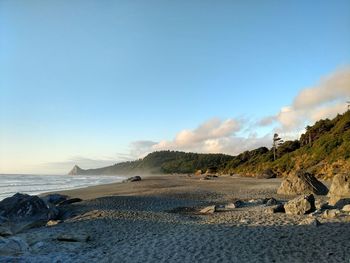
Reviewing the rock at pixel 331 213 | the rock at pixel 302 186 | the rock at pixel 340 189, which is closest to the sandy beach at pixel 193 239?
the rock at pixel 331 213

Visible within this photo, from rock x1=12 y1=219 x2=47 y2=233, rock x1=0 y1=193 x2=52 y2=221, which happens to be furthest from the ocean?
rock x1=12 y1=219 x2=47 y2=233

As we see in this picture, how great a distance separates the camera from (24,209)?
20047 millimetres

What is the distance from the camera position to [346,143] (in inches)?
1953

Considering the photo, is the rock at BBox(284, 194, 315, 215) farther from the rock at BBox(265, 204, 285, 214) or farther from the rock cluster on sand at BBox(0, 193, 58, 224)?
the rock cluster on sand at BBox(0, 193, 58, 224)

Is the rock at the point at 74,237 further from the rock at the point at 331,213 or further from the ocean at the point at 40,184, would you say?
the ocean at the point at 40,184

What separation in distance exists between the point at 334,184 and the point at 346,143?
3024 centimetres

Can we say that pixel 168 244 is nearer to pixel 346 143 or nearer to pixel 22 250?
pixel 22 250

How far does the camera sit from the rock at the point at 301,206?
672 inches

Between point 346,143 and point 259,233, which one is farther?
point 346,143

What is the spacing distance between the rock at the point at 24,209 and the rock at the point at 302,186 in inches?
692

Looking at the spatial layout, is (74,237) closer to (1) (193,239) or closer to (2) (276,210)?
(1) (193,239)

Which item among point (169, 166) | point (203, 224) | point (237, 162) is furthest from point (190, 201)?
point (169, 166)

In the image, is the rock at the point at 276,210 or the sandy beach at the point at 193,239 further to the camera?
the rock at the point at 276,210

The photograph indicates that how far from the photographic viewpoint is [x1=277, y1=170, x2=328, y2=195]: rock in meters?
27.9
